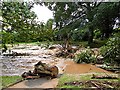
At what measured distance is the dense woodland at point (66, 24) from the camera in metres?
2.42

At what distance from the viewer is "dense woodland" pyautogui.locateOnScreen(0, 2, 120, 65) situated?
2.42 metres

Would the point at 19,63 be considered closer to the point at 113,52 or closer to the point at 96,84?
the point at 113,52

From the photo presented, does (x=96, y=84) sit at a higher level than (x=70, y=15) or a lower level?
lower

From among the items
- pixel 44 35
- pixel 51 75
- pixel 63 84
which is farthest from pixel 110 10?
pixel 44 35

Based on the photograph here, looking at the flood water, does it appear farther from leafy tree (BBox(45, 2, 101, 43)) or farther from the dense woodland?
leafy tree (BBox(45, 2, 101, 43))

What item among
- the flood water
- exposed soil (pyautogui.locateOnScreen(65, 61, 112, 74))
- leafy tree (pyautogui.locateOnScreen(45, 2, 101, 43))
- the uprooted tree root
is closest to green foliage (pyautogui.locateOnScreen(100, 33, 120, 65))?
exposed soil (pyautogui.locateOnScreen(65, 61, 112, 74))

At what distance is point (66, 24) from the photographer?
11664 millimetres

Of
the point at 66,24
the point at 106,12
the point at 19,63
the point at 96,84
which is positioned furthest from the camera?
the point at 66,24

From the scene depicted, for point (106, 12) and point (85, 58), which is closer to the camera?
point (85, 58)

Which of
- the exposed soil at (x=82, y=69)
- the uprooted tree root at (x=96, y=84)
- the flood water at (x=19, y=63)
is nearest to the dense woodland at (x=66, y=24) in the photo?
the exposed soil at (x=82, y=69)

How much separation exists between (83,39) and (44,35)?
10.7 metres

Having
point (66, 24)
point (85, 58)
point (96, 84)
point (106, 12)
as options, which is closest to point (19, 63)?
point (85, 58)

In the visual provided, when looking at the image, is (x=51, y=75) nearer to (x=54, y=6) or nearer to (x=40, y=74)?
(x=40, y=74)

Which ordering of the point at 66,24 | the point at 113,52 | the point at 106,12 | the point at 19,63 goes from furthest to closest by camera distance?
the point at 66,24
the point at 106,12
the point at 19,63
the point at 113,52
